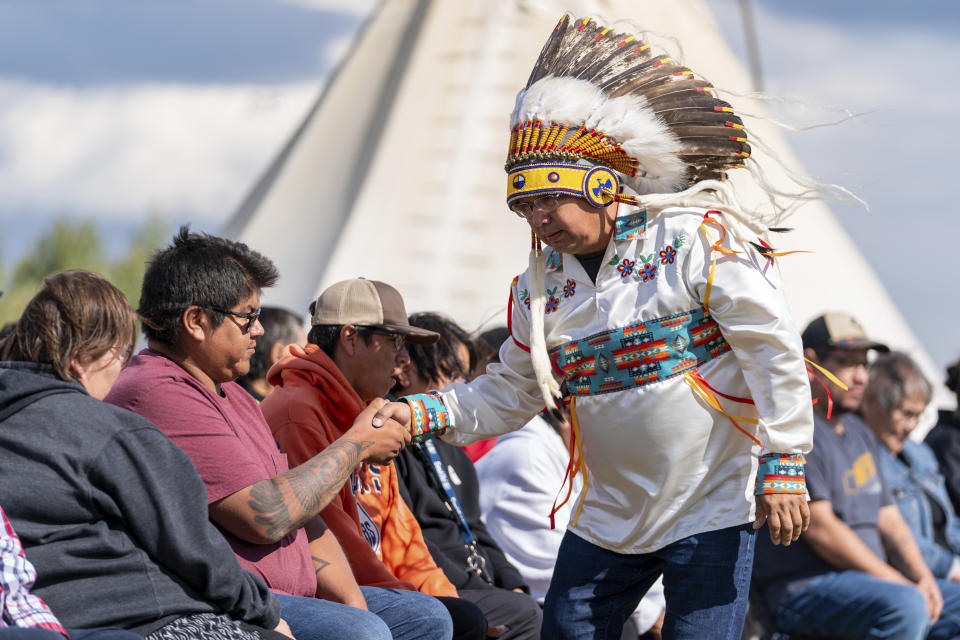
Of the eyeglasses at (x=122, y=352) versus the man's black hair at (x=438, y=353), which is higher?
the eyeglasses at (x=122, y=352)

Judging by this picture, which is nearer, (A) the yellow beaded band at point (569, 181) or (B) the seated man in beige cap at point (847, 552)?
(A) the yellow beaded band at point (569, 181)

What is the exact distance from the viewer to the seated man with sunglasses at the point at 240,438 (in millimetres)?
2658

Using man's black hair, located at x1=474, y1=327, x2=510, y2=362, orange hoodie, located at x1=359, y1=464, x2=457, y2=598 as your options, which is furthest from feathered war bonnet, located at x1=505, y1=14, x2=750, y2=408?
man's black hair, located at x1=474, y1=327, x2=510, y2=362

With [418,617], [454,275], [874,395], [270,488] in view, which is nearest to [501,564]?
[418,617]

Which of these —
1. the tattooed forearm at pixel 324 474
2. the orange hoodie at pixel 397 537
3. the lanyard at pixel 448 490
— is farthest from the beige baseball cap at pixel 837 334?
the tattooed forearm at pixel 324 474

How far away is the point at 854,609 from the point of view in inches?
177

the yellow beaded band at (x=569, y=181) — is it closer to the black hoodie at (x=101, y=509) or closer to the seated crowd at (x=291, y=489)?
the seated crowd at (x=291, y=489)

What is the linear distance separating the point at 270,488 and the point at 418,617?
69 cm

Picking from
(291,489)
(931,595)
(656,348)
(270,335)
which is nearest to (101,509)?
(291,489)

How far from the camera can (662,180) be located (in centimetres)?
289

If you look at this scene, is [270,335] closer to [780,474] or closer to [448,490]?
[448,490]

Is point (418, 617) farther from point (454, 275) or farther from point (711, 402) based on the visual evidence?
point (454, 275)

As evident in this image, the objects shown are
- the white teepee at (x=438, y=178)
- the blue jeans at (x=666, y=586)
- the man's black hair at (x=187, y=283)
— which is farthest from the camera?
the white teepee at (x=438, y=178)

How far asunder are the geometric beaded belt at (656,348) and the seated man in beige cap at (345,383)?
0.82m
